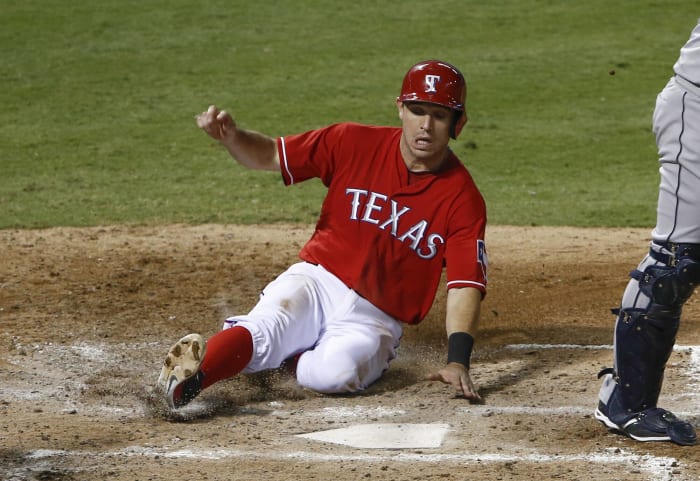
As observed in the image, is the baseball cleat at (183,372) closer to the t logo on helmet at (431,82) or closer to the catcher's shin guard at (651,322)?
the t logo on helmet at (431,82)

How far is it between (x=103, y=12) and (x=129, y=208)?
22.2 feet

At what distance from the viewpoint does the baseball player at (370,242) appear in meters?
4.21

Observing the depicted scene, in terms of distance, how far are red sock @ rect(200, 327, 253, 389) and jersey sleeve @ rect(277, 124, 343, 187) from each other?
28.8 inches

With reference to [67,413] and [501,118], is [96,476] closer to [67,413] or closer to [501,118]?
[67,413]

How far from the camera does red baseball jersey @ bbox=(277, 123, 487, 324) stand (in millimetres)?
4336

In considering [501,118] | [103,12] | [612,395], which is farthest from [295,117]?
[612,395]

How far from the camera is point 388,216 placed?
172 inches

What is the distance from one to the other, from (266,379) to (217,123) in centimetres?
102

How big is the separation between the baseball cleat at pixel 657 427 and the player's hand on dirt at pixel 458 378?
55 cm

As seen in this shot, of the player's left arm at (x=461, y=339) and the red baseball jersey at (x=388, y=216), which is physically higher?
the red baseball jersey at (x=388, y=216)

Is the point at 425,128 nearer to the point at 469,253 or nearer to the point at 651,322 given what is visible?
the point at 469,253

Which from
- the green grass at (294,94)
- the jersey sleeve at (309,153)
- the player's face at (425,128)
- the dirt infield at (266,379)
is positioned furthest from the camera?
the green grass at (294,94)

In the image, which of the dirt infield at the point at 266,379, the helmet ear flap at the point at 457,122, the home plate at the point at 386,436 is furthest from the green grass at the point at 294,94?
the home plate at the point at 386,436

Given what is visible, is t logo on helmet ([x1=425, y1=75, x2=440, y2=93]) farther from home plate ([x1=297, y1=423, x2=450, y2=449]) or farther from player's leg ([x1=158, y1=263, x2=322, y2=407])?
home plate ([x1=297, y1=423, x2=450, y2=449])
